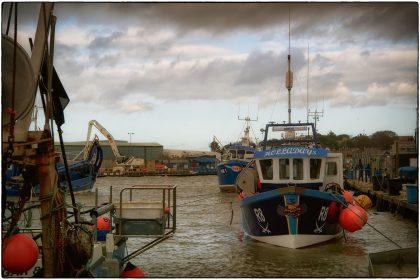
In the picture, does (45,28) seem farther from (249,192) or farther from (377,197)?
(377,197)

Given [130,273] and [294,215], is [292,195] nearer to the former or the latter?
[294,215]

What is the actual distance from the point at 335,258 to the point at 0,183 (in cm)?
995

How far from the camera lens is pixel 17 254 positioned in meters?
7.23

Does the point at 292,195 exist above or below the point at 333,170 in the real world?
below

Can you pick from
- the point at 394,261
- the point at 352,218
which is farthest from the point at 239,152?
the point at 394,261

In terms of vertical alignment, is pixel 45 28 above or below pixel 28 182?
above

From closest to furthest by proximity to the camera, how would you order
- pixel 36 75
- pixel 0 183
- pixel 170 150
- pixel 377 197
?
pixel 0 183 < pixel 36 75 < pixel 377 197 < pixel 170 150

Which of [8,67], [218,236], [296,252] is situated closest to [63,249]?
[8,67]

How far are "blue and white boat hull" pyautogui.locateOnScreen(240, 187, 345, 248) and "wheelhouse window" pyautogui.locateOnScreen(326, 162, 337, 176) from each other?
6.89 ft

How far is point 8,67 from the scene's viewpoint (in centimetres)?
715

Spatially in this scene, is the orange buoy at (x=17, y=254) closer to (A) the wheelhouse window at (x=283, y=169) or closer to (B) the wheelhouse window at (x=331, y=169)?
(A) the wheelhouse window at (x=283, y=169)

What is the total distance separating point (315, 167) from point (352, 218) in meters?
1.92

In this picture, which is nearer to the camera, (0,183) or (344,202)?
(0,183)

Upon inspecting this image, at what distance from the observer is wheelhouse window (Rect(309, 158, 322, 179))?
15.4 metres
